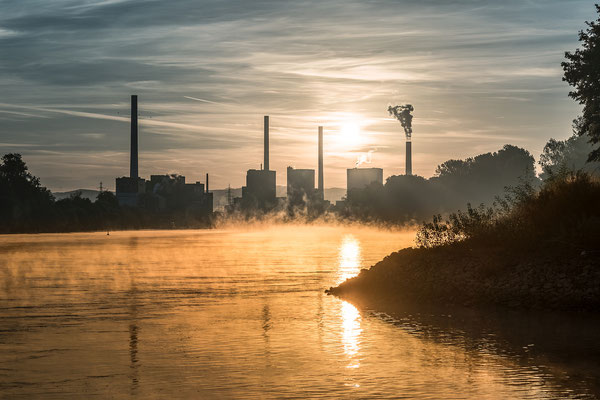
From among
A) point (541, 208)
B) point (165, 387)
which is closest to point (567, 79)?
point (541, 208)

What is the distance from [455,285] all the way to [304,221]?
163m

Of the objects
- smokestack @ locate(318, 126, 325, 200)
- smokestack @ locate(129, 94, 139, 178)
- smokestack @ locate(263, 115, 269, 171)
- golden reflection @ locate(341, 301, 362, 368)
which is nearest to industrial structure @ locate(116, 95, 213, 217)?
smokestack @ locate(129, 94, 139, 178)

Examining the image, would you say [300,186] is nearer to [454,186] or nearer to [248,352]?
[454,186]

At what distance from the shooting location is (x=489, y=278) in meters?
26.3

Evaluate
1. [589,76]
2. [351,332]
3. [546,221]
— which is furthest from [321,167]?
[351,332]

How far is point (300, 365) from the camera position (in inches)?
635

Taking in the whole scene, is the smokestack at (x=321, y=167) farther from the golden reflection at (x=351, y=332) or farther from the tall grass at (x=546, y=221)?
the golden reflection at (x=351, y=332)

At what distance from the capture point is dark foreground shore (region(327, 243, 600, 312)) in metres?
24.6

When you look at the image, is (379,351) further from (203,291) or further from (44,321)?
(203,291)

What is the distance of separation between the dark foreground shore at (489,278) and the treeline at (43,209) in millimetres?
101952

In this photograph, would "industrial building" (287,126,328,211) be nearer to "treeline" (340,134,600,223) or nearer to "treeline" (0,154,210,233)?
"treeline" (340,134,600,223)

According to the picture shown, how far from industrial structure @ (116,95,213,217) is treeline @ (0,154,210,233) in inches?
288

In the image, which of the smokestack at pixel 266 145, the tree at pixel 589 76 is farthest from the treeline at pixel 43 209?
the tree at pixel 589 76

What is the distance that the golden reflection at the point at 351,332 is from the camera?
1720 cm
